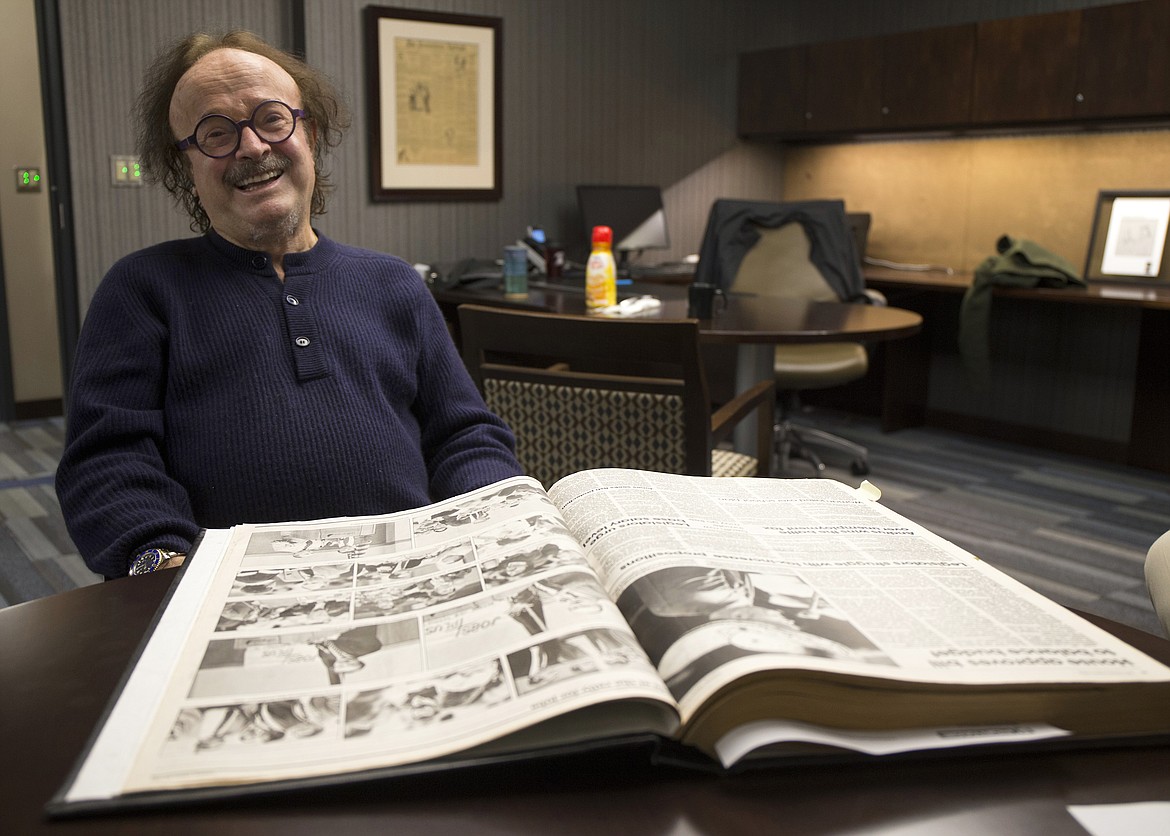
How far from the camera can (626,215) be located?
4.86 metres

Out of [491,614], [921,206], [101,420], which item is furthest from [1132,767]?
[921,206]

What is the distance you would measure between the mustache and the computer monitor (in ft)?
11.1

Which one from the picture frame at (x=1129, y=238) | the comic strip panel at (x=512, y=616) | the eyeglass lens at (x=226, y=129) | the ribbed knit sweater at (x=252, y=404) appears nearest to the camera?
the comic strip panel at (x=512, y=616)

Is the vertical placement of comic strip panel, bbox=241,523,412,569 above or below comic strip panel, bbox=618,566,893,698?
below

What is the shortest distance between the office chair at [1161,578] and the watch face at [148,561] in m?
1.10

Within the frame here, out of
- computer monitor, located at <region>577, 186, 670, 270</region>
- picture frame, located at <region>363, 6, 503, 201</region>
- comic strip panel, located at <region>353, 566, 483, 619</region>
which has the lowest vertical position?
comic strip panel, located at <region>353, 566, 483, 619</region>

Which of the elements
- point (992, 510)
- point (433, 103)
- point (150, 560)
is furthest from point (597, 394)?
point (433, 103)

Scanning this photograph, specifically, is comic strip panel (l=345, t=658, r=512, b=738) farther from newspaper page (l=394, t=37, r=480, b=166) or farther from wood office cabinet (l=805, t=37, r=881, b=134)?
wood office cabinet (l=805, t=37, r=881, b=134)

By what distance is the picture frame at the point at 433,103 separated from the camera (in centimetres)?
421

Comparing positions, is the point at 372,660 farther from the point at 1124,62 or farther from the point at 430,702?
the point at 1124,62

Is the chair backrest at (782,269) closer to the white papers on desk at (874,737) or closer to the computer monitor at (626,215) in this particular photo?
the computer monitor at (626,215)

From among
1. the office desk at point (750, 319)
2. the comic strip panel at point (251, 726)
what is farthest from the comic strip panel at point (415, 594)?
the office desk at point (750, 319)

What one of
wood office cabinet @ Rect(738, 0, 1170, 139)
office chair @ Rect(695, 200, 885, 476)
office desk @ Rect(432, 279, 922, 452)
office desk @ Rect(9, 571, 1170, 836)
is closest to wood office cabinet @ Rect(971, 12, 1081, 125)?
wood office cabinet @ Rect(738, 0, 1170, 139)

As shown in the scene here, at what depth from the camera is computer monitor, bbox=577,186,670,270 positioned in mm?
4715
